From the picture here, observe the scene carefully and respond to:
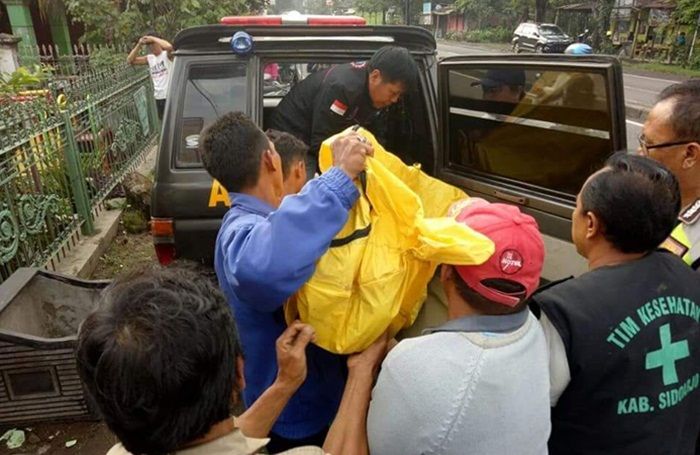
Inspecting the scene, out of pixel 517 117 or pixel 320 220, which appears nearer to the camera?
pixel 320 220

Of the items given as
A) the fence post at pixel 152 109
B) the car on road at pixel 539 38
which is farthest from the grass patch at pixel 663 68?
the fence post at pixel 152 109

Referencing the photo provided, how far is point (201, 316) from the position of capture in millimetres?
901

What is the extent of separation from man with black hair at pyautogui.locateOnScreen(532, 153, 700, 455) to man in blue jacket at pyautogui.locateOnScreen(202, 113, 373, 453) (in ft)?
1.90

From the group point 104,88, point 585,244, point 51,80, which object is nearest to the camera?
point 585,244

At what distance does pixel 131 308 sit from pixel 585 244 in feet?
3.66

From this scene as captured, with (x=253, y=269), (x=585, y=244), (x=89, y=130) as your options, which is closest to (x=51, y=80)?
(x=89, y=130)

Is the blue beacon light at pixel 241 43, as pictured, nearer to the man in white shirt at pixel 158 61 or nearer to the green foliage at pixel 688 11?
the man in white shirt at pixel 158 61

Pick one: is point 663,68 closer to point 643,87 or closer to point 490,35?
point 643,87

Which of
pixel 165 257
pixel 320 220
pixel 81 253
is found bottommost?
pixel 81 253

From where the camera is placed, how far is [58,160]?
4.36m

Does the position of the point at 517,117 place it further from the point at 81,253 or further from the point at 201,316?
the point at 81,253

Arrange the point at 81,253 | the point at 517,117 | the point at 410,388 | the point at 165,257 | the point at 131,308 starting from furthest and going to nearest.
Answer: the point at 81,253 → the point at 165,257 → the point at 517,117 → the point at 410,388 → the point at 131,308

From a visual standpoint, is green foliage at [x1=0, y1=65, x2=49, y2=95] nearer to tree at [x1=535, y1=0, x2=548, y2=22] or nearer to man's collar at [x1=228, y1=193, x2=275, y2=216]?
man's collar at [x1=228, y1=193, x2=275, y2=216]

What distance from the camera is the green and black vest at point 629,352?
1188 mm
